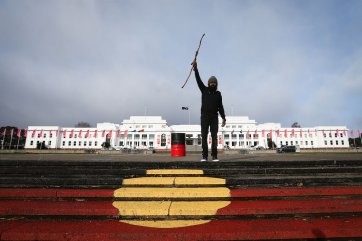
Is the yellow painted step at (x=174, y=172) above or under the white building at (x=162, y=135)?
under

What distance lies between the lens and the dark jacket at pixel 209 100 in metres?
5.48

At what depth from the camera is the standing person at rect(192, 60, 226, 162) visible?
545 centimetres

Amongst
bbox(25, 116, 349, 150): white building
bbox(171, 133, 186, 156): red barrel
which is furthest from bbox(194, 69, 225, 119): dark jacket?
bbox(25, 116, 349, 150): white building

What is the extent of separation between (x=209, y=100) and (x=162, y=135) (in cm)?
8181

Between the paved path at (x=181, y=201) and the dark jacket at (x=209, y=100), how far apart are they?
1.52 m

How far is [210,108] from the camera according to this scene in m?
5.46

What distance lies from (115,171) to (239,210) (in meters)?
2.51

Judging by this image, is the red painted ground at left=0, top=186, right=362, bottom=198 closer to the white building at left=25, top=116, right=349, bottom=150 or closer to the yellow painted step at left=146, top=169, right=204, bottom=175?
the yellow painted step at left=146, top=169, right=204, bottom=175

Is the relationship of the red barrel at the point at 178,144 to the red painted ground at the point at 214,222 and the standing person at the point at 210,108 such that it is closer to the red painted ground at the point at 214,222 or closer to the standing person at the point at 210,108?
the standing person at the point at 210,108

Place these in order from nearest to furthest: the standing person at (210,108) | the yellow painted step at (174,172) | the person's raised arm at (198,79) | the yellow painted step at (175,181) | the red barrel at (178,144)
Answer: the yellow painted step at (175,181) → the yellow painted step at (174,172) → the standing person at (210,108) → the person's raised arm at (198,79) → the red barrel at (178,144)

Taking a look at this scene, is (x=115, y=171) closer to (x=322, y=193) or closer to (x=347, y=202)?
(x=322, y=193)

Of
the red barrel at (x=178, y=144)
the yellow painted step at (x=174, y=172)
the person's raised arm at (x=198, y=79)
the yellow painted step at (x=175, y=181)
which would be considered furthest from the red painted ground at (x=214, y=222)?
the red barrel at (x=178, y=144)

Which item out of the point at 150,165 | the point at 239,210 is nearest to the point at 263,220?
the point at 239,210

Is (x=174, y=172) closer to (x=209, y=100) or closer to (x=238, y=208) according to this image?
(x=238, y=208)
